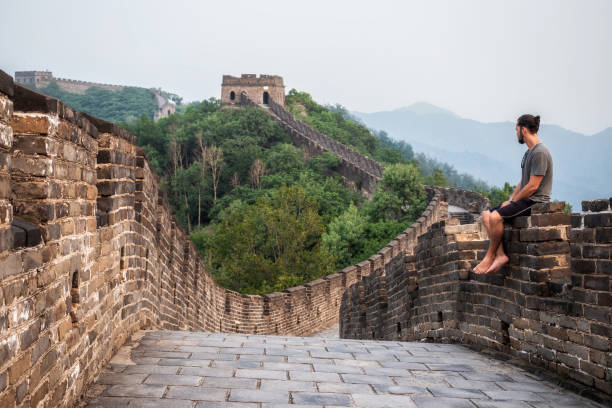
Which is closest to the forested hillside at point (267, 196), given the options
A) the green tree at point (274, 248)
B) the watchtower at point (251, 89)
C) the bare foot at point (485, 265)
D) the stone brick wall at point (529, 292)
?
the green tree at point (274, 248)

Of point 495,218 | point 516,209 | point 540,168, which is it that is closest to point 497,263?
point 495,218

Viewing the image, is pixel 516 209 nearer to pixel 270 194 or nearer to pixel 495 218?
pixel 495 218

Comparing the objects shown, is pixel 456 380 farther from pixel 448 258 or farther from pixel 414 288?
pixel 414 288

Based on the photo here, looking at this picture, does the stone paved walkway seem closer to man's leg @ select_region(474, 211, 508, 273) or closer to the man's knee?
man's leg @ select_region(474, 211, 508, 273)

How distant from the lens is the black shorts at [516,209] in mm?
5133

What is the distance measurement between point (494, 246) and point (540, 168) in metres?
0.91

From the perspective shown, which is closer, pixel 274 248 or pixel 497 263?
pixel 497 263

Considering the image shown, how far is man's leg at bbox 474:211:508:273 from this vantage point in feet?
17.5

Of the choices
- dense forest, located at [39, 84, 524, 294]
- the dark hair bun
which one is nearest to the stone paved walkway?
the dark hair bun

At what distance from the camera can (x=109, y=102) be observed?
89.7 m

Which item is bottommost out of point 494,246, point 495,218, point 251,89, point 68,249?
point 494,246

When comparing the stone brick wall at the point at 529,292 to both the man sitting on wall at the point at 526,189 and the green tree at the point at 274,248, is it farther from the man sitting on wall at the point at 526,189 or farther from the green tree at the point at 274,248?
the green tree at the point at 274,248

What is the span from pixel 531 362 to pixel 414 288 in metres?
3.09

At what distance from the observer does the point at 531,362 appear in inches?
194
